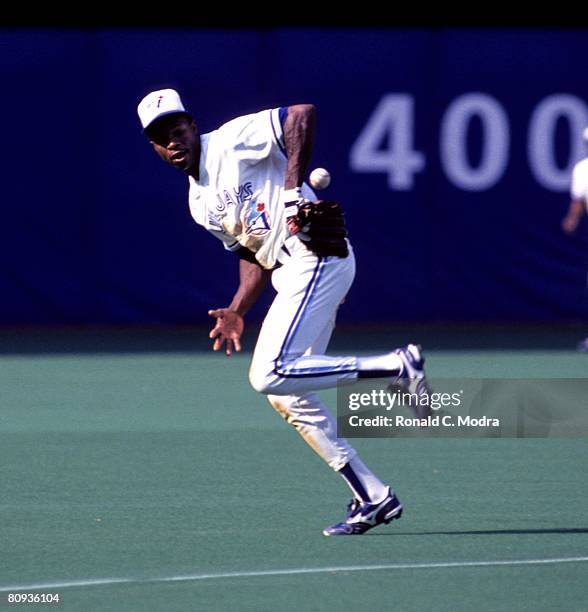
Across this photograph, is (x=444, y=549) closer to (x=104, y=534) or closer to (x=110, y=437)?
(x=104, y=534)

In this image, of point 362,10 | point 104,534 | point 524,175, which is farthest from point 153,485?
point 362,10

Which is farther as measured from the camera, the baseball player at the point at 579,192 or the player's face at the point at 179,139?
the baseball player at the point at 579,192

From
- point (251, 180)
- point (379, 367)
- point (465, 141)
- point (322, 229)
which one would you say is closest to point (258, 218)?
point (251, 180)

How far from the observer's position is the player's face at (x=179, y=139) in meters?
7.83

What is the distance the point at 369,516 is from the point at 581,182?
864cm

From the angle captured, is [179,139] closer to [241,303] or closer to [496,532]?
[241,303]

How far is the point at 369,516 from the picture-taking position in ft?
25.3

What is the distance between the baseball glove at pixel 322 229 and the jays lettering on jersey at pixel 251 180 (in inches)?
7.0

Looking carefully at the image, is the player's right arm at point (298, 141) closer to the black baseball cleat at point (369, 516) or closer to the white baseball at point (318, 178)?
the white baseball at point (318, 178)

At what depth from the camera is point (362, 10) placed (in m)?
19.9

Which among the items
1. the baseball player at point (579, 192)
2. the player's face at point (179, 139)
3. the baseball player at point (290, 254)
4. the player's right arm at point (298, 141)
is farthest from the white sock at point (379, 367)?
the baseball player at point (579, 192)

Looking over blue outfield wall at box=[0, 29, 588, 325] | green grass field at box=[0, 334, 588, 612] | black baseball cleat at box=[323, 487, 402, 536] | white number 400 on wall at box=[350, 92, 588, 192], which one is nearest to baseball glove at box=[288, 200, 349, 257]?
black baseball cleat at box=[323, 487, 402, 536]

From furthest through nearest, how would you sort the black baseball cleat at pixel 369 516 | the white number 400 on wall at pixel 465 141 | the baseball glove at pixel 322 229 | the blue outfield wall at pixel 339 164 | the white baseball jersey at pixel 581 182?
the white number 400 on wall at pixel 465 141 → the blue outfield wall at pixel 339 164 → the white baseball jersey at pixel 581 182 → the black baseball cleat at pixel 369 516 → the baseball glove at pixel 322 229

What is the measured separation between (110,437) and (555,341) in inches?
269
